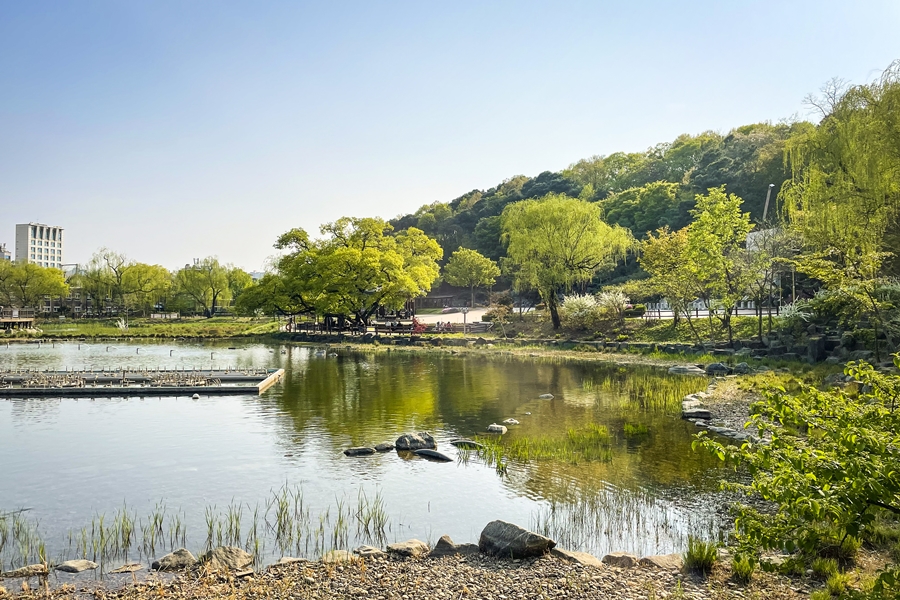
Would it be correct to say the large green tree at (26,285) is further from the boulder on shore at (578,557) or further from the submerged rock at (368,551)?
the boulder on shore at (578,557)

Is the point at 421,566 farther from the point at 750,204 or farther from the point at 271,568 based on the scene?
the point at 750,204

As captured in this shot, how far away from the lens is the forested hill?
52.8m

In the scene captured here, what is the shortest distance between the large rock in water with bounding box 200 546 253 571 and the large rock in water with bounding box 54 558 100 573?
1.47 meters

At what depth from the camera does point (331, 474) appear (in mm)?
12086

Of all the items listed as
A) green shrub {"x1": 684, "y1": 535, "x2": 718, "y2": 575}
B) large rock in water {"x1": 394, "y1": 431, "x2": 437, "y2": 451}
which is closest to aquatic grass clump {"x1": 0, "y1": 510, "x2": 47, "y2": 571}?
large rock in water {"x1": 394, "y1": 431, "x2": 437, "y2": 451}

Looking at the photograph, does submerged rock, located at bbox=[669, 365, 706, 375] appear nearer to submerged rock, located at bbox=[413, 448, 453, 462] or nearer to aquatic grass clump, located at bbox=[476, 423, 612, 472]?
aquatic grass clump, located at bbox=[476, 423, 612, 472]

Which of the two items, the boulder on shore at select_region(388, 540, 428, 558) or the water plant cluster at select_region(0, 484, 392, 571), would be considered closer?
the boulder on shore at select_region(388, 540, 428, 558)

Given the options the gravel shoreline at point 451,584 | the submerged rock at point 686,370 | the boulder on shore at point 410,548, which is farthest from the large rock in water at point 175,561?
the submerged rock at point 686,370

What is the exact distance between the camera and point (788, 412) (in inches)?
202

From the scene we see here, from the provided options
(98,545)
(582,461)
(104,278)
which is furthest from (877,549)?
(104,278)

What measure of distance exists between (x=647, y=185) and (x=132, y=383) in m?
53.6

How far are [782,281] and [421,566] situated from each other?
35.4 m

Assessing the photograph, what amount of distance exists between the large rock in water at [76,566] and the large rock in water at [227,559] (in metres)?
1.47

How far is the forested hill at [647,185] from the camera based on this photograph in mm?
52834
